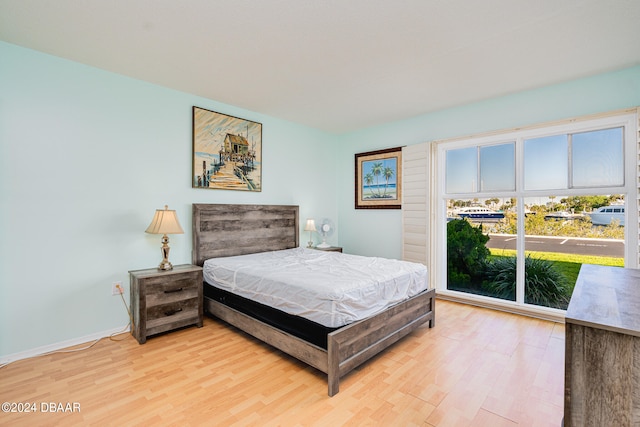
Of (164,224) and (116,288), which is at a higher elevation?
(164,224)

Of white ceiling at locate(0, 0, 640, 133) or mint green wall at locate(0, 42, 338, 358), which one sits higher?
white ceiling at locate(0, 0, 640, 133)

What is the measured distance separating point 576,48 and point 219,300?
3.99m

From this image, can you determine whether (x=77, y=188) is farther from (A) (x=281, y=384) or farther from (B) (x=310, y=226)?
(B) (x=310, y=226)

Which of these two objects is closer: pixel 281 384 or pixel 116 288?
pixel 281 384

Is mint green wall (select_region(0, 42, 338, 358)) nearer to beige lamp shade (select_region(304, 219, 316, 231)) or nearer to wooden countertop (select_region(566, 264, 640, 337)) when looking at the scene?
beige lamp shade (select_region(304, 219, 316, 231))

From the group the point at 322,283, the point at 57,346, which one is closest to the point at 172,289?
the point at 57,346

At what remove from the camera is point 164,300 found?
2.80 m

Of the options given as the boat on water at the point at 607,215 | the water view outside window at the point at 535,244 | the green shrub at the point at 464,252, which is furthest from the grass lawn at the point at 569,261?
the green shrub at the point at 464,252

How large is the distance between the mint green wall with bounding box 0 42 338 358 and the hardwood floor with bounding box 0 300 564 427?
394 millimetres

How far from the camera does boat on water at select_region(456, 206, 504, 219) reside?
3.75 m

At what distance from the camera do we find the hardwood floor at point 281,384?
5.69ft

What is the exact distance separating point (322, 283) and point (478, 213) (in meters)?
2.72

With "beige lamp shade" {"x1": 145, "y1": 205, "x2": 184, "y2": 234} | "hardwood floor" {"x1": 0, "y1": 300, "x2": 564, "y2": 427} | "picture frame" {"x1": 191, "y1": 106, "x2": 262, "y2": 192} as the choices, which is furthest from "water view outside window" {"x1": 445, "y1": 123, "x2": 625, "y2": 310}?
"beige lamp shade" {"x1": 145, "y1": 205, "x2": 184, "y2": 234}

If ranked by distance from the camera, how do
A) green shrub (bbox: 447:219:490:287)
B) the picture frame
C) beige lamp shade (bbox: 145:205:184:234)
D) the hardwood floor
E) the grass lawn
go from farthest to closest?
green shrub (bbox: 447:219:490:287), the picture frame, the grass lawn, beige lamp shade (bbox: 145:205:184:234), the hardwood floor
